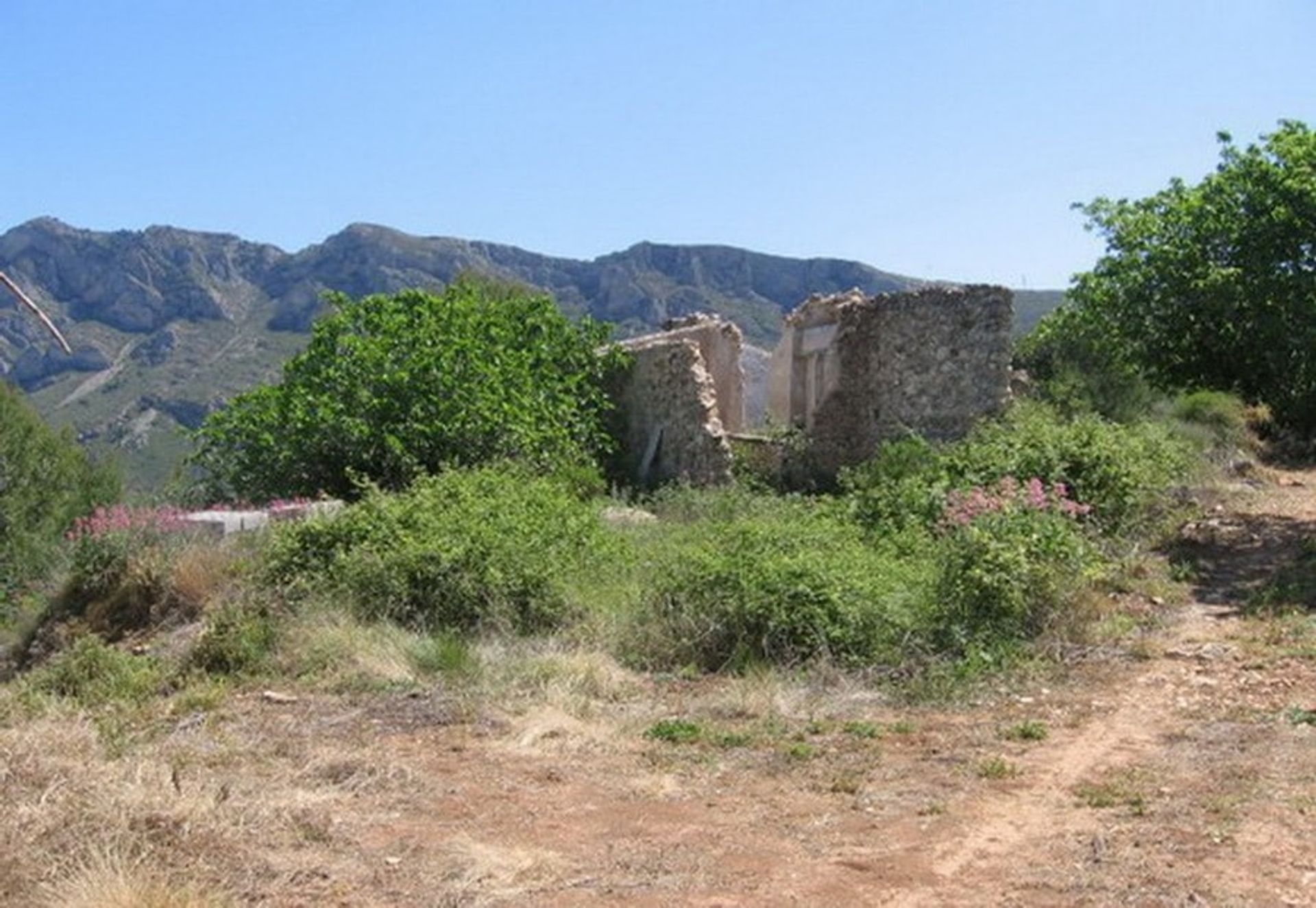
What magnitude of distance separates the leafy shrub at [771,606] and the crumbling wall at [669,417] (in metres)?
8.10

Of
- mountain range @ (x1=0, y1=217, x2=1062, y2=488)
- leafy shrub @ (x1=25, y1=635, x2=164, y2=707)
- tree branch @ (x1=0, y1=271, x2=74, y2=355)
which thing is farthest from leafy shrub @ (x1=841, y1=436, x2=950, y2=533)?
mountain range @ (x1=0, y1=217, x2=1062, y2=488)

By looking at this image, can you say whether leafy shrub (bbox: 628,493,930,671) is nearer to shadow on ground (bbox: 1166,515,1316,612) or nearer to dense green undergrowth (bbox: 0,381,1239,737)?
dense green undergrowth (bbox: 0,381,1239,737)

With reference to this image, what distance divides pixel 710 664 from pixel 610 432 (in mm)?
11386

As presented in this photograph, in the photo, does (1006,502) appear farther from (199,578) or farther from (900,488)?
(199,578)

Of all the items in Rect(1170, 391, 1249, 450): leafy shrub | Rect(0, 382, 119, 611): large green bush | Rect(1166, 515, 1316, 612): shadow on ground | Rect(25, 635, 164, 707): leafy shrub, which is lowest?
Rect(0, 382, 119, 611): large green bush

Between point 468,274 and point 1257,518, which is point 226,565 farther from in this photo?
point 468,274

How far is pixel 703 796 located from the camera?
239 inches

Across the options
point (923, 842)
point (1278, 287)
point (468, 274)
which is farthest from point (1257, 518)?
point (468, 274)

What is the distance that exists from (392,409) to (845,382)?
6369 millimetres

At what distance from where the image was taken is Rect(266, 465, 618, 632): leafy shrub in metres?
9.73

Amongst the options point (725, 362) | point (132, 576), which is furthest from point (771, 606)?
point (725, 362)

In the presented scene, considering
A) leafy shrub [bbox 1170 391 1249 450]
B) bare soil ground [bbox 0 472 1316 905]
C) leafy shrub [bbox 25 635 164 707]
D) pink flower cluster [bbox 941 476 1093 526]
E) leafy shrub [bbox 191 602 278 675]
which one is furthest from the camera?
leafy shrub [bbox 1170 391 1249 450]

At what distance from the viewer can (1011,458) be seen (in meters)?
13.0

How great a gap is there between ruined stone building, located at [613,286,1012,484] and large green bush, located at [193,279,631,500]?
142 centimetres
